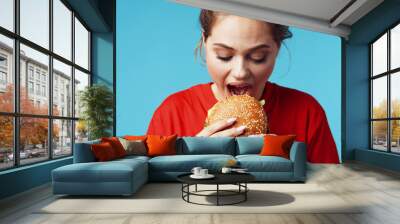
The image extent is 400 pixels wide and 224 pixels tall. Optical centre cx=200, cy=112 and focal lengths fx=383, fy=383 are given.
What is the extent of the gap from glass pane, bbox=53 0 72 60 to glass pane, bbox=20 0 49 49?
0.33 metres

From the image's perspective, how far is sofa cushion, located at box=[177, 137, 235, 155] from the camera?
20.9 feet

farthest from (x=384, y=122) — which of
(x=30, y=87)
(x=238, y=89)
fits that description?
(x=30, y=87)

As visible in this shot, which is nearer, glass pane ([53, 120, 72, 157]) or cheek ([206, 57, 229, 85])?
glass pane ([53, 120, 72, 157])

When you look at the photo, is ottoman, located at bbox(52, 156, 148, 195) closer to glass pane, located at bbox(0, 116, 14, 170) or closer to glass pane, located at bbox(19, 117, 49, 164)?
glass pane, located at bbox(0, 116, 14, 170)

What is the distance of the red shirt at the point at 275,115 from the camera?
24.9ft

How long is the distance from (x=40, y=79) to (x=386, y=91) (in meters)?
6.75

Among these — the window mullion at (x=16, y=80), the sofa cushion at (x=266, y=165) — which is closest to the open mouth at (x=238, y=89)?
the sofa cushion at (x=266, y=165)

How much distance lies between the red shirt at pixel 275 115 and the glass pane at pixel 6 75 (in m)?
3.33

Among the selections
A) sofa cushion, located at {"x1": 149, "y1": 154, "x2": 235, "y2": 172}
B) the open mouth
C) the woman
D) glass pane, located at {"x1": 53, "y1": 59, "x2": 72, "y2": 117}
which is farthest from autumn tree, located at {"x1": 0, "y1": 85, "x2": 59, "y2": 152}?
the open mouth

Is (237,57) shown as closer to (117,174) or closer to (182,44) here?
(182,44)

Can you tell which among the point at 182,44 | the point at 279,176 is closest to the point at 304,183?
the point at 279,176

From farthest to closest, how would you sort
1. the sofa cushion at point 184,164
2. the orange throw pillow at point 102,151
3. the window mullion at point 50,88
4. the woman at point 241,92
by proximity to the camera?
the woman at point 241,92 < the window mullion at point 50,88 < the sofa cushion at point 184,164 < the orange throw pillow at point 102,151

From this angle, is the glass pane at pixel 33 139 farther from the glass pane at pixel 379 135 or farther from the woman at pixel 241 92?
the glass pane at pixel 379 135

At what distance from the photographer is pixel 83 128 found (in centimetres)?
757
